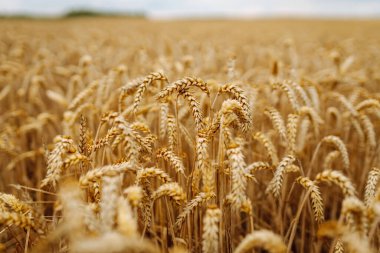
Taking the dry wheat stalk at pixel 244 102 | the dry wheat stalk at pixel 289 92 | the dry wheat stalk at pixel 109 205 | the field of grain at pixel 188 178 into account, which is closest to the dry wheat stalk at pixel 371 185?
the field of grain at pixel 188 178

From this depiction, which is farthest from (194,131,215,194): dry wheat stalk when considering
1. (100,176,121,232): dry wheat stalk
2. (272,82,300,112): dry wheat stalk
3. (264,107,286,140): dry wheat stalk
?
(272,82,300,112): dry wheat stalk

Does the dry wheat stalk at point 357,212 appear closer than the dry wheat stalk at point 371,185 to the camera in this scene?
Yes

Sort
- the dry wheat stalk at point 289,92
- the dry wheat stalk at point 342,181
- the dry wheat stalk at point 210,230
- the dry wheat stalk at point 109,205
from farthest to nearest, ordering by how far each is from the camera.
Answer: the dry wheat stalk at point 289,92
the dry wheat stalk at point 342,181
the dry wheat stalk at point 210,230
the dry wheat stalk at point 109,205

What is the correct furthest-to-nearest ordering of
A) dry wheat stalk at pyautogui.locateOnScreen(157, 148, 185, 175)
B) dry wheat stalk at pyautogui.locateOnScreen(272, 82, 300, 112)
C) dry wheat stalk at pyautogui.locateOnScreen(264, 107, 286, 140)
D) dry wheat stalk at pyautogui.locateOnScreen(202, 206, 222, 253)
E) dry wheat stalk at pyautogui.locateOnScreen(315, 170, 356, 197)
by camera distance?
dry wheat stalk at pyautogui.locateOnScreen(272, 82, 300, 112) → dry wheat stalk at pyautogui.locateOnScreen(264, 107, 286, 140) → dry wheat stalk at pyautogui.locateOnScreen(157, 148, 185, 175) → dry wheat stalk at pyautogui.locateOnScreen(315, 170, 356, 197) → dry wheat stalk at pyautogui.locateOnScreen(202, 206, 222, 253)

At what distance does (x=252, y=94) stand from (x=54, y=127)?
1.99 metres

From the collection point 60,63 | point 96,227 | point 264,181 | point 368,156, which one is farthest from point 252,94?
point 60,63

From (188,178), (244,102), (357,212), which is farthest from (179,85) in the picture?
(357,212)

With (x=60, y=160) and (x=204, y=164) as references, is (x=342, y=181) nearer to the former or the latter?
(x=204, y=164)

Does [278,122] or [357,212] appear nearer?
[357,212]

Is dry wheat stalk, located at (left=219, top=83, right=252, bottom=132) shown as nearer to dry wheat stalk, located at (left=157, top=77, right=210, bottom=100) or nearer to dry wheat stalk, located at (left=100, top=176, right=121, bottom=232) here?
dry wheat stalk, located at (left=157, top=77, right=210, bottom=100)

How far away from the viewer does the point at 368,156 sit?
2275 millimetres

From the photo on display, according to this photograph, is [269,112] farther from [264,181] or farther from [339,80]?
[339,80]

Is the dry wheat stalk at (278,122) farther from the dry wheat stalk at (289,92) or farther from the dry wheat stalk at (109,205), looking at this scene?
the dry wheat stalk at (109,205)

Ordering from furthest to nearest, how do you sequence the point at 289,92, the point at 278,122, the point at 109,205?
the point at 289,92 → the point at 278,122 → the point at 109,205
